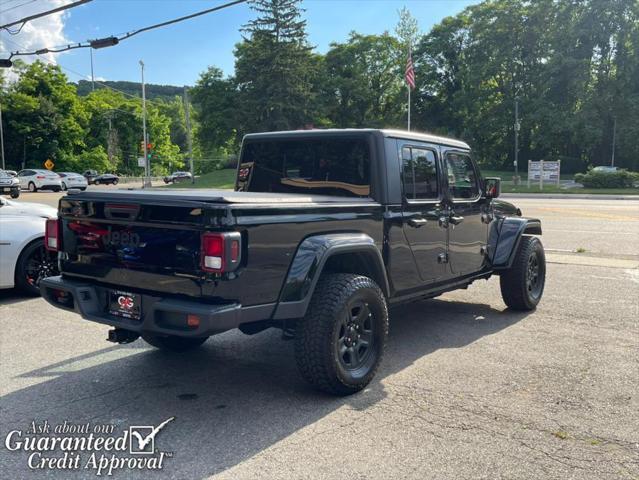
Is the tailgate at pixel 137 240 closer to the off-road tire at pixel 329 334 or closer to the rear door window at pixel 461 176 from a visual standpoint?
the off-road tire at pixel 329 334

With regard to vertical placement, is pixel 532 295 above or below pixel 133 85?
below

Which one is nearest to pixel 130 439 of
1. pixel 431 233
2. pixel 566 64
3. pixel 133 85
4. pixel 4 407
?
pixel 4 407

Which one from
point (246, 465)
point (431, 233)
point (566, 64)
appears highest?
point (566, 64)

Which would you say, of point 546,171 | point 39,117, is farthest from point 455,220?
point 39,117

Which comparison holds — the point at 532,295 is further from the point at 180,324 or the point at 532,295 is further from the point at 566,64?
the point at 566,64

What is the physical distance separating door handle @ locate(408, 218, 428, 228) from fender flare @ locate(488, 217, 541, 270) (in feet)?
4.92

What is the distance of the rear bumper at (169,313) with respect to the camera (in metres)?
3.34

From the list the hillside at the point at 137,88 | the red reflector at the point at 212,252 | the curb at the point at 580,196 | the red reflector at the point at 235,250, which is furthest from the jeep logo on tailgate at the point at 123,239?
the hillside at the point at 137,88

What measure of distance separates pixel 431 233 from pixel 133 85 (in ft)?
435

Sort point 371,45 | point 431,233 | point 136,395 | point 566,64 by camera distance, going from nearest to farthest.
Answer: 1. point 136,395
2. point 431,233
3. point 566,64
4. point 371,45

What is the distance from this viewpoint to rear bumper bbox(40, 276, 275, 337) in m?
3.34

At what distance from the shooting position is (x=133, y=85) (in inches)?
4975

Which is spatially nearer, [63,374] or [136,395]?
[136,395]

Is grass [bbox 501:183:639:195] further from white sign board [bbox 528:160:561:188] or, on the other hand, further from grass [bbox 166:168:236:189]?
grass [bbox 166:168:236:189]
